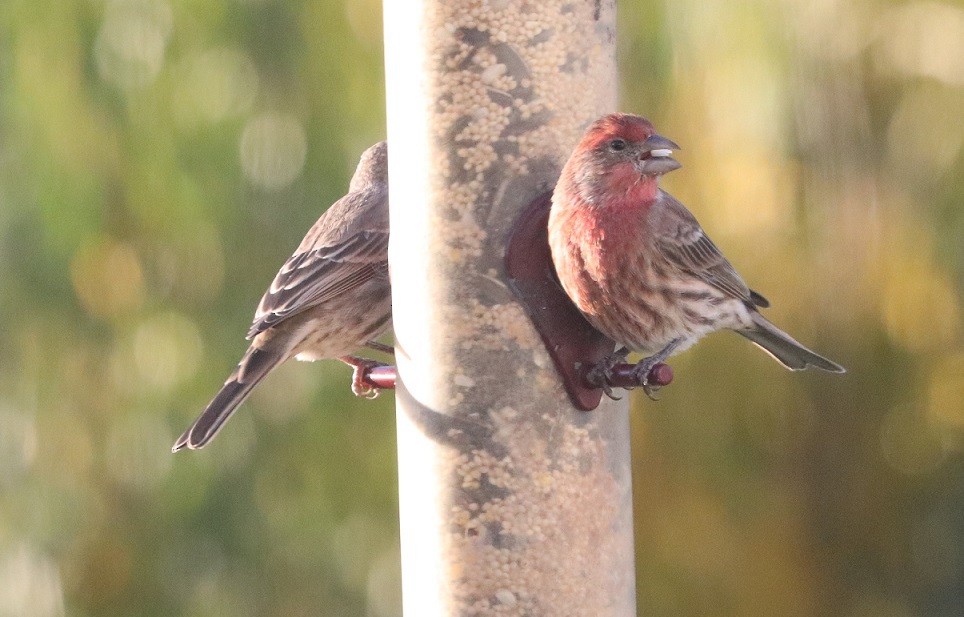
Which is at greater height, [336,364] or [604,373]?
[604,373]

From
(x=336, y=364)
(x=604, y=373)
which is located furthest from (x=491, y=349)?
(x=336, y=364)

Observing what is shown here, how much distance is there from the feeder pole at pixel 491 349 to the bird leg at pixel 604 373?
0.09 meters

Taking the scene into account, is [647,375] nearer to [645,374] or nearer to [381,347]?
[645,374]

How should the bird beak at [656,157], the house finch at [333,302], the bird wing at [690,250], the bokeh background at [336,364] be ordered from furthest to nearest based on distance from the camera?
1. the bokeh background at [336,364]
2. the house finch at [333,302]
3. the bird wing at [690,250]
4. the bird beak at [656,157]

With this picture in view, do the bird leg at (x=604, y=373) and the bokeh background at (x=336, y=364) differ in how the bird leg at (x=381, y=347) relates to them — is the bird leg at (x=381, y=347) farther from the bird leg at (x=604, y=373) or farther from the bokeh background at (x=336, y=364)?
the bokeh background at (x=336, y=364)

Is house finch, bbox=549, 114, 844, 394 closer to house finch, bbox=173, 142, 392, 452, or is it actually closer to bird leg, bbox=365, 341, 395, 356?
bird leg, bbox=365, 341, 395, 356

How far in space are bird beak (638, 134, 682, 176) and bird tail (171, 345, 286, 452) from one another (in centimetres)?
168

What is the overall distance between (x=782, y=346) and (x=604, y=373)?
112cm

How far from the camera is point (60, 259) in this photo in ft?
25.5

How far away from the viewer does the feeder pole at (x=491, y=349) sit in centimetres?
351

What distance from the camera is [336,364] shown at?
7.41 m

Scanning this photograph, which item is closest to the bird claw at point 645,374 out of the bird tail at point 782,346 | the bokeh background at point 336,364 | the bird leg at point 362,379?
the bird tail at point 782,346

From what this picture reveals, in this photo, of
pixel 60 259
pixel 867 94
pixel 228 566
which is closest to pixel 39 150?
pixel 60 259

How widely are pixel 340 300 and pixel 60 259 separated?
3.49m
